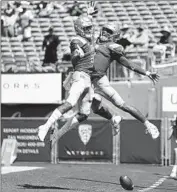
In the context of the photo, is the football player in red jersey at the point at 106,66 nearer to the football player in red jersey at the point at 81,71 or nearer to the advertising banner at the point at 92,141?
the football player in red jersey at the point at 81,71

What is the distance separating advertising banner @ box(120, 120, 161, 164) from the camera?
69.5ft

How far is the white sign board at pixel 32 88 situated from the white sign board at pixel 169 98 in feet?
11.5

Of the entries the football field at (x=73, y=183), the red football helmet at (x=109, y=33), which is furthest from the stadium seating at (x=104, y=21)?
the red football helmet at (x=109, y=33)

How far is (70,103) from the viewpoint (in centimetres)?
1163

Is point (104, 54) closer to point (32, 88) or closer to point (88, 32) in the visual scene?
point (88, 32)

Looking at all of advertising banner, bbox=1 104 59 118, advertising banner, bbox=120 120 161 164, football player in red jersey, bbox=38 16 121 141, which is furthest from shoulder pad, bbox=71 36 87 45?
advertising banner, bbox=1 104 59 118

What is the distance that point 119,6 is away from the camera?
2769cm

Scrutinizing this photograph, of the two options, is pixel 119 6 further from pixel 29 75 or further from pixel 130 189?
pixel 130 189

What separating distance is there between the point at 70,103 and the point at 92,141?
10.1 m

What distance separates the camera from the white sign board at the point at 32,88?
2381cm

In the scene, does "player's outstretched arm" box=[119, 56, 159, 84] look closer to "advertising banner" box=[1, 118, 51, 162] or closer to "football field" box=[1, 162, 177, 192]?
"football field" box=[1, 162, 177, 192]

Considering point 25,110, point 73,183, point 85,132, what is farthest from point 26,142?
point 73,183

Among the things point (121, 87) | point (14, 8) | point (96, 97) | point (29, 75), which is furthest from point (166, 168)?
point (14, 8)

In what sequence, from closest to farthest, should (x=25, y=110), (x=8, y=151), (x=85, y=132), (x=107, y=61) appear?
(x=107, y=61) < (x=8, y=151) < (x=85, y=132) < (x=25, y=110)
